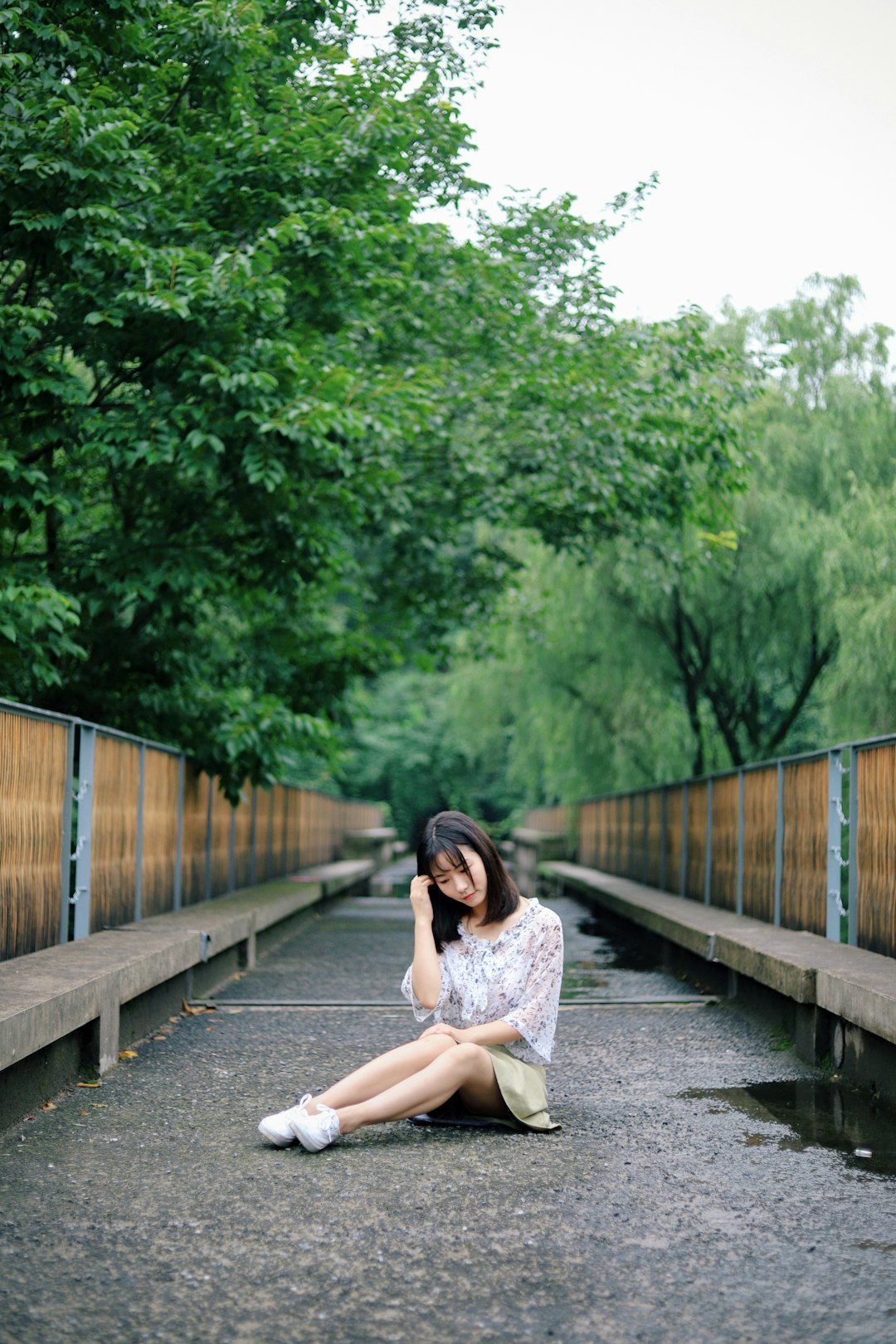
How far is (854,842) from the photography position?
29.0 feet

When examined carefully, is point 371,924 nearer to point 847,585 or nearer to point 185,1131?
point 847,585

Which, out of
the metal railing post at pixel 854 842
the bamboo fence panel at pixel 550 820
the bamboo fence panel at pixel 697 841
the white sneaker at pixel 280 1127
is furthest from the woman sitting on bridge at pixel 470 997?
the bamboo fence panel at pixel 550 820

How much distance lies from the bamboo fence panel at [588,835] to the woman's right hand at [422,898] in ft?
64.6

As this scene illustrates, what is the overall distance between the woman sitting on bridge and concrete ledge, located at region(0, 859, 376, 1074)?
1.08m

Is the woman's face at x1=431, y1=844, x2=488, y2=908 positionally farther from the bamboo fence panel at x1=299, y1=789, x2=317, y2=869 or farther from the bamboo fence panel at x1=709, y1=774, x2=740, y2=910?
the bamboo fence panel at x1=299, y1=789, x2=317, y2=869

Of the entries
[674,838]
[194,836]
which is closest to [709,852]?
[674,838]

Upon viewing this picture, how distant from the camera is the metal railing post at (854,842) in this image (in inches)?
347

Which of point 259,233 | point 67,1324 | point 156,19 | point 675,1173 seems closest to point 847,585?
point 259,233

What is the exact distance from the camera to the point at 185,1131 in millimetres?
5852

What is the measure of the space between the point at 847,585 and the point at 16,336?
1074 cm

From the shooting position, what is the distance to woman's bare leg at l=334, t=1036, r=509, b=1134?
5320 mm

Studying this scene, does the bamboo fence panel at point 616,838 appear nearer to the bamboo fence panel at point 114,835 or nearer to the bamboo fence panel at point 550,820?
the bamboo fence panel at point 550,820

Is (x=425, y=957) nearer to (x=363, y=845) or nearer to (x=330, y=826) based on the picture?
(x=330, y=826)

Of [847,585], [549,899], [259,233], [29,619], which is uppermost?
[259,233]
